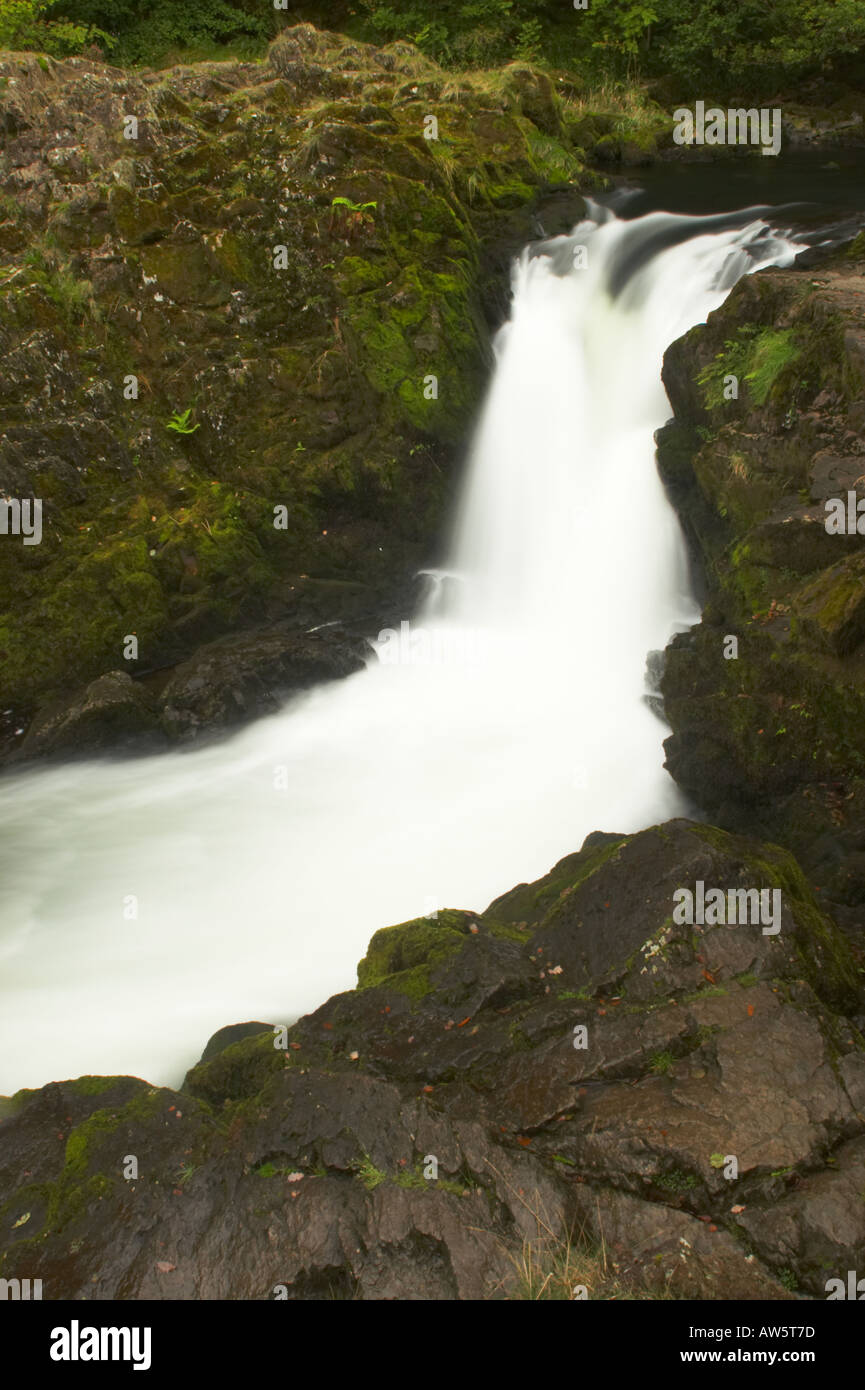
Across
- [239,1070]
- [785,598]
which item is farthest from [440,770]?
[239,1070]

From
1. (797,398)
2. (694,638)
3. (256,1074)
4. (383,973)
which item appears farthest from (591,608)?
(256,1074)

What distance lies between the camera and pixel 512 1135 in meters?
4.29

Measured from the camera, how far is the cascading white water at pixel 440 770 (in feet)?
23.8

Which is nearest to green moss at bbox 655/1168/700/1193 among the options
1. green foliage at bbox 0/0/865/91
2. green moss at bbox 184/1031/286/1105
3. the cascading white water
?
green moss at bbox 184/1031/286/1105

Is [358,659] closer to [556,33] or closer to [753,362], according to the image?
[753,362]

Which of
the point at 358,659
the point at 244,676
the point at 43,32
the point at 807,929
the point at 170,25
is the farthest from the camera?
the point at 170,25

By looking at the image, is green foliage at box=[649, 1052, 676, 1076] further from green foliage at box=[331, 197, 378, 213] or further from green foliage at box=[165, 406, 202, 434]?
green foliage at box=[331, 197, 378, 213]

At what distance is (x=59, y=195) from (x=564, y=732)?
30.0ft

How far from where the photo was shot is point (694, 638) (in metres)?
8.20

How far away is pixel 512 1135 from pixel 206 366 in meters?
10.0

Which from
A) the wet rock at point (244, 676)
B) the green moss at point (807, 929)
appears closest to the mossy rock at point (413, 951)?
the green moss at point (807, 929)

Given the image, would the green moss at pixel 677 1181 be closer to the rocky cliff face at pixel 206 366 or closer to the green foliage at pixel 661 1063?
the green foliage at pixel 661 1063

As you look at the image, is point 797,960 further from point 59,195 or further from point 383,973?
point 59,195

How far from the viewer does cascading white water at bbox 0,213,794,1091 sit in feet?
23.8
